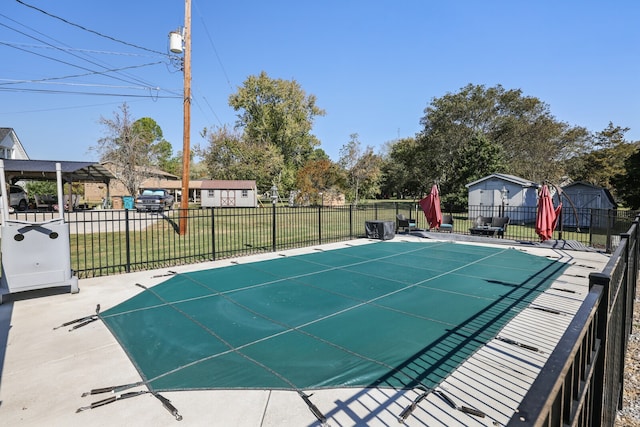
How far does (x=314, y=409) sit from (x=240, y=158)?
39950mm

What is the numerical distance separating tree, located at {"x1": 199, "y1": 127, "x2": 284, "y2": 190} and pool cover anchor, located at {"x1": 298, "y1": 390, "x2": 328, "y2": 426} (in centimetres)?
3800

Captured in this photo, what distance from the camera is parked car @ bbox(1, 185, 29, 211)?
21.0m

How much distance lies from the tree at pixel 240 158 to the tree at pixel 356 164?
8.83m

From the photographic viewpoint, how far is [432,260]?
8.98 m

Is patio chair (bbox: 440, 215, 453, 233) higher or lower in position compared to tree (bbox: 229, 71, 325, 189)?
lower

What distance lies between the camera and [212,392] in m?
3.03

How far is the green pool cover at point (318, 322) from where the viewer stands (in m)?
3.37

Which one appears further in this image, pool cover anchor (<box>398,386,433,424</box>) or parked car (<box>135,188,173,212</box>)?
parked car (<box>135,188,173,212</box>)

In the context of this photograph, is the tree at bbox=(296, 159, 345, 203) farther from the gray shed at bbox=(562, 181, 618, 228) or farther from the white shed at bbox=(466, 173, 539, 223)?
the gray shed at bbox=(562, 181, 618, 228)

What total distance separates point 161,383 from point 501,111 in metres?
36.7

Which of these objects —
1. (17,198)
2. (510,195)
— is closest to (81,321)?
(17,198)

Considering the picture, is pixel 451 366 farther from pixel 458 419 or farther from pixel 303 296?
pixel 303 296

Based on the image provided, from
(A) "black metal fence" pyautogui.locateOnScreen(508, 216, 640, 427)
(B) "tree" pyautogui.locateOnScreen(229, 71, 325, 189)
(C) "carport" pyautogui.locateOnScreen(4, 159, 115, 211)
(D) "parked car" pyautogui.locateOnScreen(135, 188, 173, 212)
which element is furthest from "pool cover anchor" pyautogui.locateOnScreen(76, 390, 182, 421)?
(B) "tree" pyautogui.locateOnScreen(229, 71, 325, 189)

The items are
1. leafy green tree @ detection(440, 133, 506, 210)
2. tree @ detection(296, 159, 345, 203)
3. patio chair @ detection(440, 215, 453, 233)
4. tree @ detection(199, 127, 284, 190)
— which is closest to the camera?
patio chair @ detection(440, 215, 453, 233)
